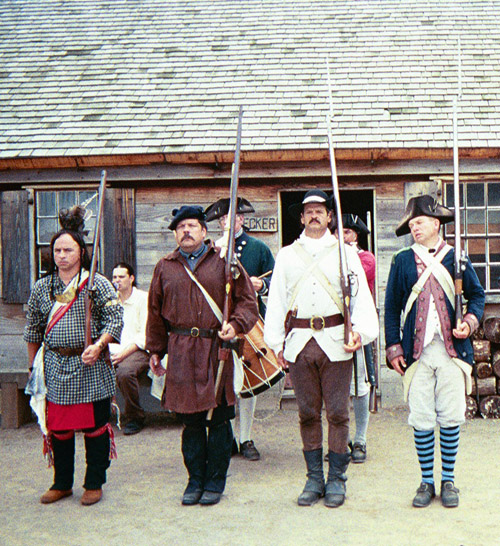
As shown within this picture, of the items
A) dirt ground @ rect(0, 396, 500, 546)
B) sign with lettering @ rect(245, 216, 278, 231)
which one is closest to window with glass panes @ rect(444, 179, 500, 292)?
sign with lettering @ rect(245, 216, 278, 231)

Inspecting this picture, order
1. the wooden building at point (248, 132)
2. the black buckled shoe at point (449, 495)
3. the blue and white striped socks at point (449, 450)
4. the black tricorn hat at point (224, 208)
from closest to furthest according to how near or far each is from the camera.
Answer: the black buckled shoe at point (449, 495)
the blue and white striped socks at point (449, 450)
the black tricorn hat at point (224, 208)
the wooden building at point (248, 132)

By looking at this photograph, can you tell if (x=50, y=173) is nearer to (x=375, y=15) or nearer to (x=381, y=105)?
(x=381, y=105)

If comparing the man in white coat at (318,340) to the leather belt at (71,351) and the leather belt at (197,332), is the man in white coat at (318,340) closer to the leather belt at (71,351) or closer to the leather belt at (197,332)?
the leather belt at (197,332)

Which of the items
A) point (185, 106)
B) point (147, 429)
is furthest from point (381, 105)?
point (147, 429)

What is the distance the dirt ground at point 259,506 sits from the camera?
3.95 meters

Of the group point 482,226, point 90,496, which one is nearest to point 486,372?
point 482,226

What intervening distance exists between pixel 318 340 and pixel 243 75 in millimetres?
5172

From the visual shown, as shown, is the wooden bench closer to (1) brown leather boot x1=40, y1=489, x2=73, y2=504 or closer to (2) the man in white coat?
(1) brown leather boot x1=40, y1=489, x2=73, y2=504

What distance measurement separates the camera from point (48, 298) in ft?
15.5

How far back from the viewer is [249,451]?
18.6ft

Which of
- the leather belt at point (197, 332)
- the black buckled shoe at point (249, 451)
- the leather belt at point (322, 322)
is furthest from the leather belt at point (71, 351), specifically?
the black buckled shoe at point (249, 451)

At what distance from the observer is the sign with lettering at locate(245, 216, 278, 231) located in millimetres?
7609

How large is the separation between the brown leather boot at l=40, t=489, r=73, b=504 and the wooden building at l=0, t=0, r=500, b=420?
3.20 meters

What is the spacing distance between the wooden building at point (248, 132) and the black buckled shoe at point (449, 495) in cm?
286
